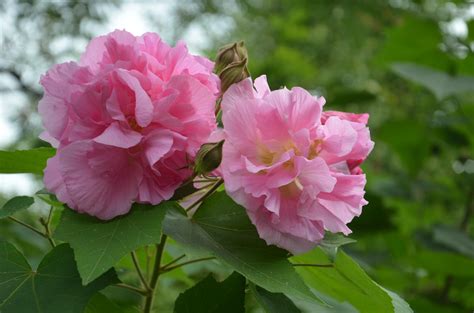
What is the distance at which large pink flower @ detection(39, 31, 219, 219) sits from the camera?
71 centimetres

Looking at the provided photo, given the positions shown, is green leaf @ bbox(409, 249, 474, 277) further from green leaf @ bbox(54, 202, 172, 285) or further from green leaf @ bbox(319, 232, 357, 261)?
green leaf @ bbox(54, 202, 172, 285)

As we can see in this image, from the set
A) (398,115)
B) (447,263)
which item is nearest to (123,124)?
(447,263)

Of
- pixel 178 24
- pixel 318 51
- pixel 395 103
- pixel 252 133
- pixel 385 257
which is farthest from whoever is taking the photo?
pixel 178 24

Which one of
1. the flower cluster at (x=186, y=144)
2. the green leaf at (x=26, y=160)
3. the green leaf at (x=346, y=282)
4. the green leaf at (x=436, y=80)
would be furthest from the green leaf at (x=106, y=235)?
the green leaf at (x=436, y=80)

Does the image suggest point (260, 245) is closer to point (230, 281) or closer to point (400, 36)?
point (230, 281)

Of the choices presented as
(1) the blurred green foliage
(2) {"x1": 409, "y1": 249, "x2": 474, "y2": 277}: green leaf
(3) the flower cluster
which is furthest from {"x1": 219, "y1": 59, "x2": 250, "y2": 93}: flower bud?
(2) {"x1": 409, "y1": 249, "x2": 474, "y2": 277}: green leaf

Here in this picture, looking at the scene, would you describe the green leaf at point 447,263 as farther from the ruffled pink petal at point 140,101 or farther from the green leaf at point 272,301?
the ruffled pink petal at point 140,101

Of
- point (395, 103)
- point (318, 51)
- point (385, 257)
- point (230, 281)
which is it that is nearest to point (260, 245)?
point (230, 281)

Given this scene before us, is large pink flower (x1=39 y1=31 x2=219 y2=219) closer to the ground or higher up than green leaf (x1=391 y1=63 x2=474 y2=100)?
higher up

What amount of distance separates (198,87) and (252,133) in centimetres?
8

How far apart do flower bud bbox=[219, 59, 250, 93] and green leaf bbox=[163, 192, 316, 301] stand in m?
0.12

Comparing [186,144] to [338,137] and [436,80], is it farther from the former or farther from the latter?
[436,80]

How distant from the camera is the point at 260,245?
732 mm

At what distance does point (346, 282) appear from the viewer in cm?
87
